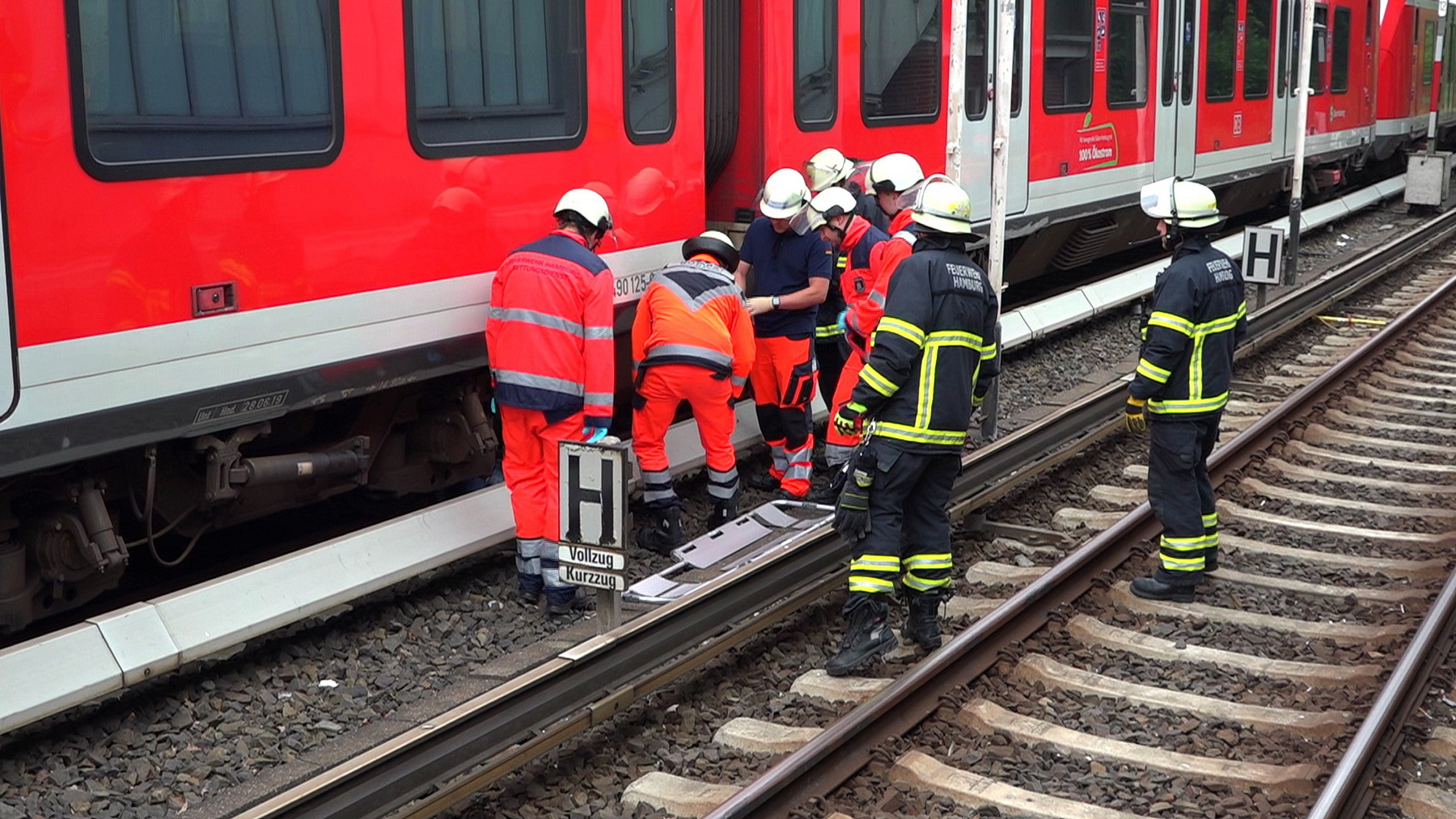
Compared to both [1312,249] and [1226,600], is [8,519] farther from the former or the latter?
[1312,249]

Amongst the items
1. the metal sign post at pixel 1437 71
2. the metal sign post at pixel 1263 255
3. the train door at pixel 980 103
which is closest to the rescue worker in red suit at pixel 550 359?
the train door at pixel 980 103

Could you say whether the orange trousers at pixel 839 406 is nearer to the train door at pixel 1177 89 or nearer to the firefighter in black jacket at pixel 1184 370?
the firefighter in black jacket at pixel 1184 370

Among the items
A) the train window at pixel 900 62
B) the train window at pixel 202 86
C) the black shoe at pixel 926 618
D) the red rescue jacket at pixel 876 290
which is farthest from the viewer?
the train window at pixel 900 62

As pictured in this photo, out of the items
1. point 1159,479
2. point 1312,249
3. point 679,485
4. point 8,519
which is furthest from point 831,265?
point 1312,249

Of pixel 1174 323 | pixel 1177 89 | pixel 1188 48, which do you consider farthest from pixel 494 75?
pixel 1188 48

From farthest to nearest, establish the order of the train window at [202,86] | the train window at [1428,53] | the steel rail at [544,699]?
the train window at [1428,53]
the train window at [202,86]
the steel rail at [544,699]

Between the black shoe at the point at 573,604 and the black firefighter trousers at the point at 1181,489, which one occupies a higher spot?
the black firefighter trousers at the point at 1181,489

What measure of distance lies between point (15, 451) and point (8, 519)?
0.61 metres

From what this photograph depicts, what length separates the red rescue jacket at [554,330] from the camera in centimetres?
626

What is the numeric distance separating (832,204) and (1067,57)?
5601 millimetres

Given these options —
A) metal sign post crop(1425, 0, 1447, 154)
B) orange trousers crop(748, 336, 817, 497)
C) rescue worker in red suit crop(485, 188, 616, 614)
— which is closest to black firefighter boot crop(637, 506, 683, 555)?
rescue worker in red suit crop(485, 188, 616, 614)

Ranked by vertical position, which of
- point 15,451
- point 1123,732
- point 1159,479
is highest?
point 15,451

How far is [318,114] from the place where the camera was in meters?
5.79

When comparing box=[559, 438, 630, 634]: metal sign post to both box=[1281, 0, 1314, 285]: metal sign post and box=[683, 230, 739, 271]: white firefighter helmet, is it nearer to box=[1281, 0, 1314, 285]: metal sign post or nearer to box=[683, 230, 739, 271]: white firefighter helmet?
box=[683, 230, 739, 271]: white firefighter helmet
